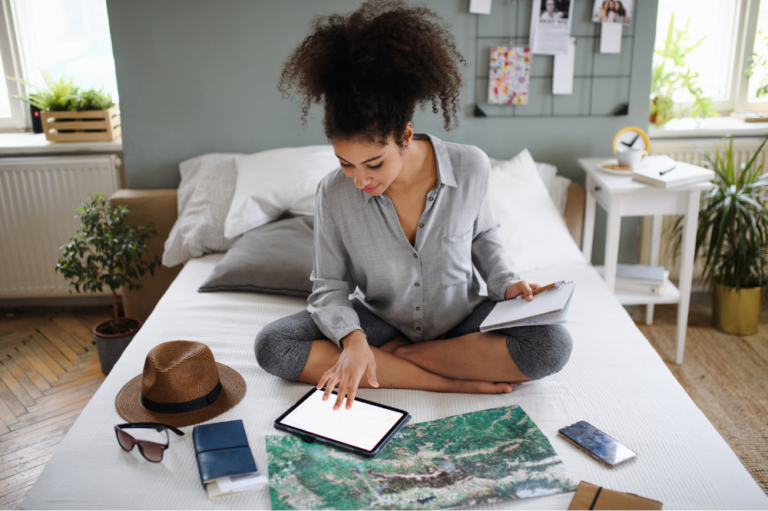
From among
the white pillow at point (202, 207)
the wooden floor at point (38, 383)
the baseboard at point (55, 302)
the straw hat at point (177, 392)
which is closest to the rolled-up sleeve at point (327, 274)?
the straw hat at point (177, 392)

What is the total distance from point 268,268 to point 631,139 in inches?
58.4

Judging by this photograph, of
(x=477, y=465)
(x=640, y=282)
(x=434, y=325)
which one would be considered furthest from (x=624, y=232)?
(x=477, y=465)

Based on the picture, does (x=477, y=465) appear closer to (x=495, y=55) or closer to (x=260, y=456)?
(x=260, y=456)

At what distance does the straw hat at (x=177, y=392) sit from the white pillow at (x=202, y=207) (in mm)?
882

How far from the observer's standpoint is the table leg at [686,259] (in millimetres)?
2090

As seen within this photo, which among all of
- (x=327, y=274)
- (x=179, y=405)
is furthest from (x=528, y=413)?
(x=179, y=405)

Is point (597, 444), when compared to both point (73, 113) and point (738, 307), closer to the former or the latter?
point (738, 307)

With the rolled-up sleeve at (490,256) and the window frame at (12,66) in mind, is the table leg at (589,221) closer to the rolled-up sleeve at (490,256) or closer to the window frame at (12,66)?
the rolled-up sleeve at (490,256)

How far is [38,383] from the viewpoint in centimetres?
216

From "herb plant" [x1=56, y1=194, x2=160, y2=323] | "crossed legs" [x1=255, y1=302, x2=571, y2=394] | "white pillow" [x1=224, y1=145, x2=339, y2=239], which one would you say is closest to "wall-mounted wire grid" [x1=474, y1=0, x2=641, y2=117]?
"white pillow" [x1=224, y1=145, x2=339, y2=239]

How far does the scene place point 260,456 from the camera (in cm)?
116

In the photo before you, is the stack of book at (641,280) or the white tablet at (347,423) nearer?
the white tablet at (347,423)

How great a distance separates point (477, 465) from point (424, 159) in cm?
71

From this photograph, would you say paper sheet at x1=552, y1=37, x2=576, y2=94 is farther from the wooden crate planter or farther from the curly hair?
the wooden crate planter
